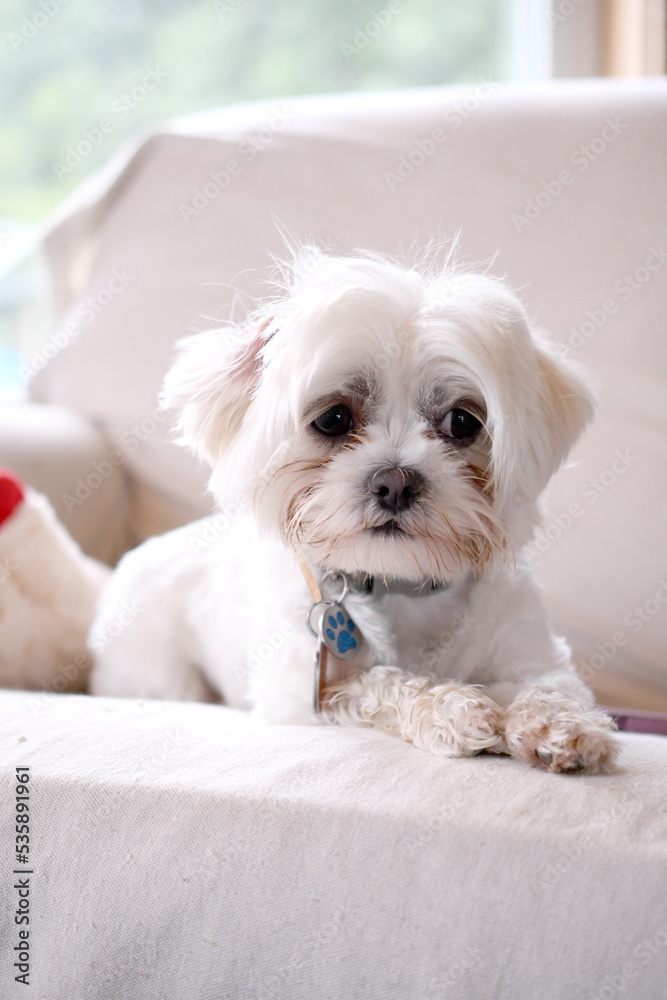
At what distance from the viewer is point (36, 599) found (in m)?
1.70

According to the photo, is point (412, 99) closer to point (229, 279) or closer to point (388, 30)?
point (229, 279)

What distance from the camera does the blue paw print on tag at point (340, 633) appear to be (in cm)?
129

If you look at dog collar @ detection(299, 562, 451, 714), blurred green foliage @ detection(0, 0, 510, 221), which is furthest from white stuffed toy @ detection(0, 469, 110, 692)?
blurred green foliage @ detection(0, 0, 510, 221)

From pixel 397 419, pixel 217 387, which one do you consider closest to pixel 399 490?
pixel 397 419

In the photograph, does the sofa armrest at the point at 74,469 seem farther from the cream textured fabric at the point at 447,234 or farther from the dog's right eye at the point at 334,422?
the dog's right eye at the point at 334,422

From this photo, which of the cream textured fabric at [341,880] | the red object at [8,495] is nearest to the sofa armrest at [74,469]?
the red object at [8,495]

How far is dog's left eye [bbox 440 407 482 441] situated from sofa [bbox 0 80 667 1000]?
0.43 m

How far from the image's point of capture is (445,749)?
107 cm

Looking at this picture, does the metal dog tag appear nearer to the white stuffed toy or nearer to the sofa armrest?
the white stuffed toy

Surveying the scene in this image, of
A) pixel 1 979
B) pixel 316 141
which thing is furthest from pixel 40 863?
pixel 316 141

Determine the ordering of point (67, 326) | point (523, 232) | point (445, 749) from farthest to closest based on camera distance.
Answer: point (67, 326) < point (523, 232) < point (445, 749)

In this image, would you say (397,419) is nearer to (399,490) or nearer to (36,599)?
(399,490)

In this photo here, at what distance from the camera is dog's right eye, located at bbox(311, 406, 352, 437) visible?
4.09 feet

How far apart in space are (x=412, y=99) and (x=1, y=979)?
209 cm
